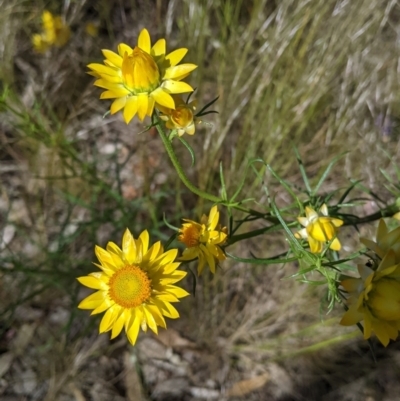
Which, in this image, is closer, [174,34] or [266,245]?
[266,245]

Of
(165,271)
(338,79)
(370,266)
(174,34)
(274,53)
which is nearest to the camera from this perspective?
(370,266)

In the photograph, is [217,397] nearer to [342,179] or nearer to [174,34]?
[342,179]

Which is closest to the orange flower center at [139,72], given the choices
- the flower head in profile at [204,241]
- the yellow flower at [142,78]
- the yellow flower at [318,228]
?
the yellow flower at [142,78]

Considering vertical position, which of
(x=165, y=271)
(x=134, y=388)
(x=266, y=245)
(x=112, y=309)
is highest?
(x=165, y=271)

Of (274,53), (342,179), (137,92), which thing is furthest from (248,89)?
(137,92)

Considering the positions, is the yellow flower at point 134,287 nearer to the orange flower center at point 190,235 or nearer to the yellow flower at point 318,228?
the orange flower center at point 190,235
